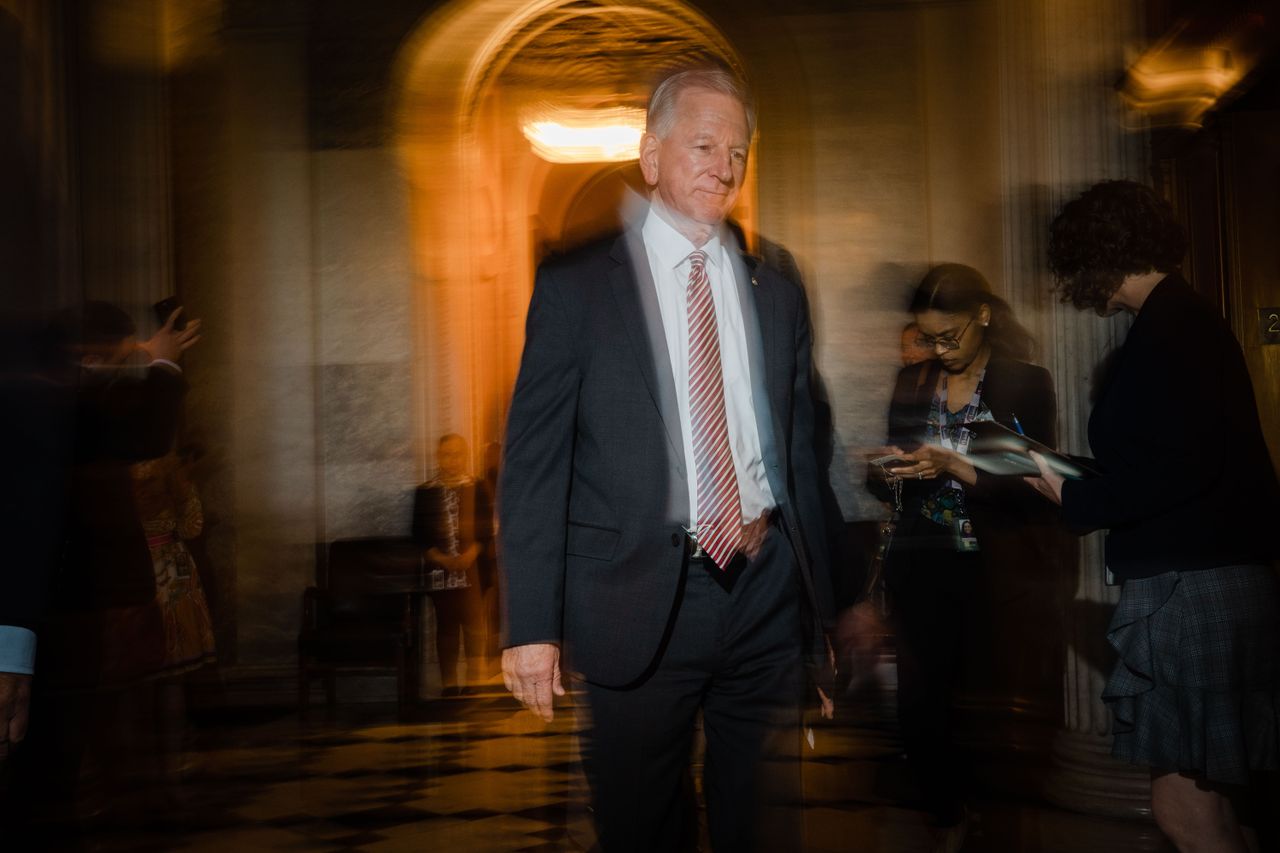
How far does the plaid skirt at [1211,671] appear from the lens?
2252mm

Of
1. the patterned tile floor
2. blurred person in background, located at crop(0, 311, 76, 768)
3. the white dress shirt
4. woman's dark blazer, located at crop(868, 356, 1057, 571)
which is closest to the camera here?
blurred person in background, located at crop(0, 311, 76, 768)

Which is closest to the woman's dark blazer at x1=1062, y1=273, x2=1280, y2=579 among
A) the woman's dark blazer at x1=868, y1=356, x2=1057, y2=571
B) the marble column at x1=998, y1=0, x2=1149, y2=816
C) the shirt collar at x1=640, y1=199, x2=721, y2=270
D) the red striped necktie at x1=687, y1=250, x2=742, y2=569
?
the woman's dark blazer at x1=868, y1=356, x2=1057, y2=571

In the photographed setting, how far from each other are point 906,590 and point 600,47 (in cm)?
458

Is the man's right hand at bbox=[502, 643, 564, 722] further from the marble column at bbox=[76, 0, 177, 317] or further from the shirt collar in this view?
the marble column at bbox=[76, 0, 177, 317]

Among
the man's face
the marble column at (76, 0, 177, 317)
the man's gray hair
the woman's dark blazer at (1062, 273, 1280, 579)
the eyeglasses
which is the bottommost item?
the woman's dark blazer at (1062, 273, 1280, 579)

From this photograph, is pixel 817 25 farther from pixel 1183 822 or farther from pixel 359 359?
pixel 1183 822

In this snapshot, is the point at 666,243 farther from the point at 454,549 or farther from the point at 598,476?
the point at 454,549

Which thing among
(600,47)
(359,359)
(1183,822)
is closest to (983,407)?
(1183,822)

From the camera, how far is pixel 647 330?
2.04 metres

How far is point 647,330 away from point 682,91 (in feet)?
1.48

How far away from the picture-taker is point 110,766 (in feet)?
14.9

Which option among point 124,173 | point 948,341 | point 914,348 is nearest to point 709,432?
point 948,341

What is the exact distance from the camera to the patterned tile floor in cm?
351

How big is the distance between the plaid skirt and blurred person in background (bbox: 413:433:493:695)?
406 centimetres
